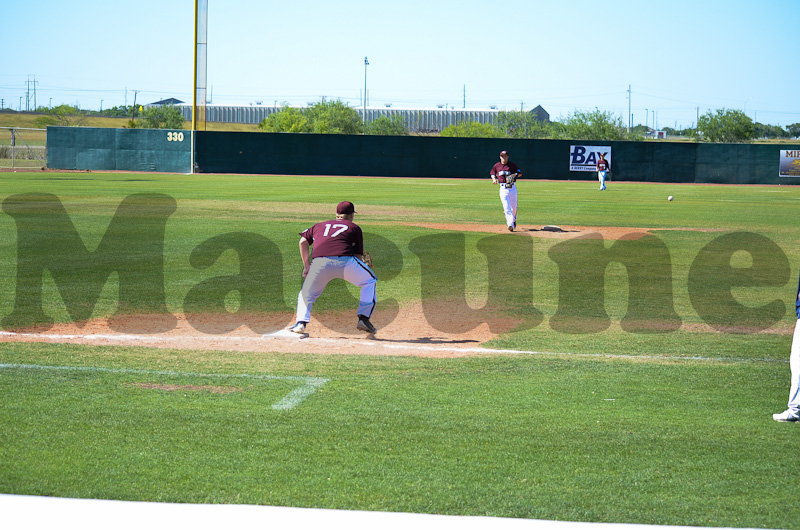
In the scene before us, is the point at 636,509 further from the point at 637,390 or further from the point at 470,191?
the point at 470,191

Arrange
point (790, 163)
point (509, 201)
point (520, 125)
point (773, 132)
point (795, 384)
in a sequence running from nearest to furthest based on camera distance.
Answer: point (795, 384), point (509, 201), point (790, 163), point (520, 125), point (773, 132)

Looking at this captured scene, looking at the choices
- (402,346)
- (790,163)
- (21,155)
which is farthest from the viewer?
(21,155)

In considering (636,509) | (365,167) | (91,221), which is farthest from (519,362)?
(365,167)

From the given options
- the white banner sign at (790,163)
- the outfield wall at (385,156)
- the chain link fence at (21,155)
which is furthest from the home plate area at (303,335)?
the white banner sign at (790,163)

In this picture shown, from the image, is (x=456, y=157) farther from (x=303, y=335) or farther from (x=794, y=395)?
(x=794, y=395)

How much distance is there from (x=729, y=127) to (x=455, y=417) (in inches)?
3850

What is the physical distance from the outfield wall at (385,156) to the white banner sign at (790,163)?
0.36 meters

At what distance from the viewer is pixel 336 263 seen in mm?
9148

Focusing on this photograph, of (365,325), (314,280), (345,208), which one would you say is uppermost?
(345,208)

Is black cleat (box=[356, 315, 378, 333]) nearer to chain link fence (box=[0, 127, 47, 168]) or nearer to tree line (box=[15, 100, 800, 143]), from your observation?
chain link fence (box=[0, 127, 47, 168])

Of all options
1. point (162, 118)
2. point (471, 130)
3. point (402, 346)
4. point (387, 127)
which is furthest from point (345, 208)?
point (162, 118)

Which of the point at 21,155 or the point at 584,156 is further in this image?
the point at 21,155

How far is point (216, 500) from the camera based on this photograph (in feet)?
14.7

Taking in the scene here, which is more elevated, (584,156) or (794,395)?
(584,156)
